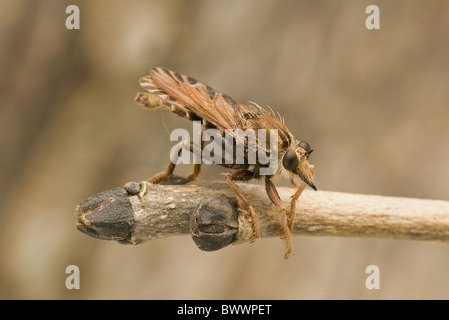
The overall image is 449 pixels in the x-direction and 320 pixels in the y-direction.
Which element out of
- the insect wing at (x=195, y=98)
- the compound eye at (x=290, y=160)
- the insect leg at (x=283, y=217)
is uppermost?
the insect wing at (x=195, y=98)

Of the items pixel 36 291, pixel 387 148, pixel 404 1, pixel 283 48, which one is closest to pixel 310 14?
pixel 283 48

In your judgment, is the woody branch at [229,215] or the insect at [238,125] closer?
the woody branch at [229,215]

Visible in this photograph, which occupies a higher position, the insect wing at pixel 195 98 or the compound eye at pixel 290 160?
the insect wing at pixel 195 98

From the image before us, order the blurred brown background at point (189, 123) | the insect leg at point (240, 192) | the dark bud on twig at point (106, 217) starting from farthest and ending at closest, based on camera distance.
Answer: the blurred brown background at point (189, 123) → the insect leg at point (240, 192) → the dark bud on twig at point (106, 217)

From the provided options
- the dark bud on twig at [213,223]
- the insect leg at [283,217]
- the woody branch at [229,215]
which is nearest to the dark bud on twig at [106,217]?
the woody branch at [229,215]

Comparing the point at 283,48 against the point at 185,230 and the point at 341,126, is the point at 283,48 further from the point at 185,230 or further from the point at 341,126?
the point at 185,230

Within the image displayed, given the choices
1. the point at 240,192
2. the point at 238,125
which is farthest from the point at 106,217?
the point at 238,125

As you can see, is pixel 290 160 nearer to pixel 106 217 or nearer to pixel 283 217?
pixel 283 217

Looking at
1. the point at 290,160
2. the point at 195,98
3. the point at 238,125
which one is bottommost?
the point at 290,160

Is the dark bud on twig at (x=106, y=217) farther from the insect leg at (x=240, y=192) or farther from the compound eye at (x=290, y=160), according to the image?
the compound eye at (x=290, y=160)
